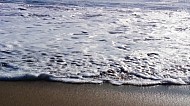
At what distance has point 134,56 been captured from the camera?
5.51 metres

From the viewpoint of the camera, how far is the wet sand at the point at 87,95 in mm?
3721

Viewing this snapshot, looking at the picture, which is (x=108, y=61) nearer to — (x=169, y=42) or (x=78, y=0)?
(x=169, y=42)

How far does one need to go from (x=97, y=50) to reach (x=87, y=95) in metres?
2.03

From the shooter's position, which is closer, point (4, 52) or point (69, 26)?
point (4, 52)

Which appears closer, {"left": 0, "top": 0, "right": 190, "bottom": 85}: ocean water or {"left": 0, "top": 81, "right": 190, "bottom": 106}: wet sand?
{"left": 0, "top": 81, "right": 190, "bottom": 106}: wet sand

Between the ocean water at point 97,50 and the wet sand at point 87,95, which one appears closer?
the wet sand at point 87,95

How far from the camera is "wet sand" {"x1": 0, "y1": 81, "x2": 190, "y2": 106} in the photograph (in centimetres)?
372

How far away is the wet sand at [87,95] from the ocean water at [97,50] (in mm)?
182

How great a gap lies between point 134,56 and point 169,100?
1.77 metres

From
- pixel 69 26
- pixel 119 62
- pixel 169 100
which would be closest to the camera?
pixel 169 100

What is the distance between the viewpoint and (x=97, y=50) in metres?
5.89

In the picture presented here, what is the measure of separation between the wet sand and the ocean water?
0.18 m

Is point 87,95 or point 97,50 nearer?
point 87,95

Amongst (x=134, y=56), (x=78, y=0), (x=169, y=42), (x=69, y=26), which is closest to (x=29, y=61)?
(x=134, y=56)
